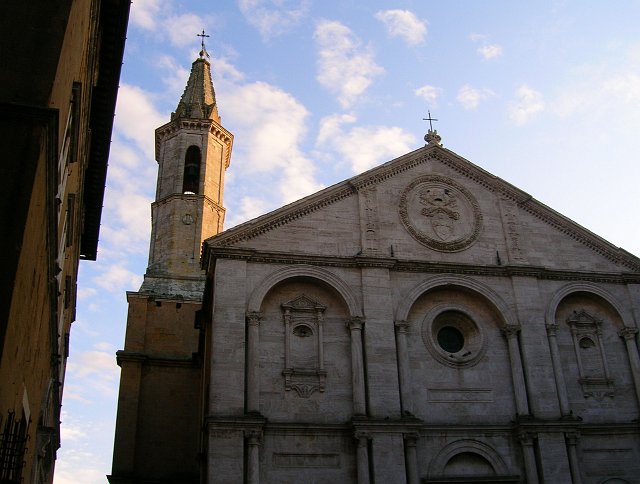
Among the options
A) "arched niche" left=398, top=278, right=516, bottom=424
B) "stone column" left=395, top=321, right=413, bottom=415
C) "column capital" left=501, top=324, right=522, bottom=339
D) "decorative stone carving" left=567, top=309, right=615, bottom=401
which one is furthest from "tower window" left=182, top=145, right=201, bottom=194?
"decorative stone carving" left=567, top=309, right=615, bottom=401

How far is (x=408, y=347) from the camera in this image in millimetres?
19500

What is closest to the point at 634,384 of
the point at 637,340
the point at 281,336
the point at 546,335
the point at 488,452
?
the point at 637,340

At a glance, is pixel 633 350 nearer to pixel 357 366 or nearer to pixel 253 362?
pixel 357 366

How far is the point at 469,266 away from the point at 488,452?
5340 mm

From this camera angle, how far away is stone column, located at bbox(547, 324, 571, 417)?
19.2 metres

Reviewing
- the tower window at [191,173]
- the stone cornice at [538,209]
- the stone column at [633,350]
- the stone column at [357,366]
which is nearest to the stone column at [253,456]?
the stone column at [357,366]

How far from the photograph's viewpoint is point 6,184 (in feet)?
22.5

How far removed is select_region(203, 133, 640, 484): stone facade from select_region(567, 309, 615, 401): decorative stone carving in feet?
0.13

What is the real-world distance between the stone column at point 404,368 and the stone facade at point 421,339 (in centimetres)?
4

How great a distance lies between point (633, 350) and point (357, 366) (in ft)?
28.7

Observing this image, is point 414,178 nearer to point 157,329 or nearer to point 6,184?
point 157,329

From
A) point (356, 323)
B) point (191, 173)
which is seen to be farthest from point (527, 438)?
point (191, 173)

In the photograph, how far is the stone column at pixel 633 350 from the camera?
20.5 metres

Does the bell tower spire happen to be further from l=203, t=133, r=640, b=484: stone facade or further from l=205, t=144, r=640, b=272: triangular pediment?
l=205, t=144, r=640, b=272: triangular pediment
